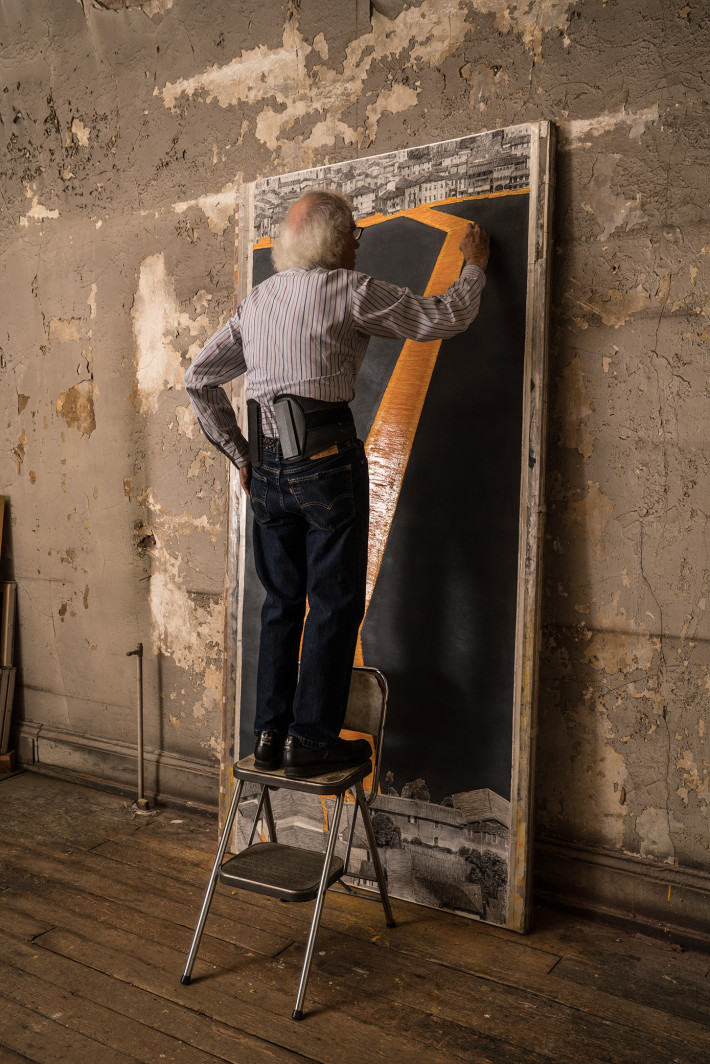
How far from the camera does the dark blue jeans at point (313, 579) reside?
6.82 feet

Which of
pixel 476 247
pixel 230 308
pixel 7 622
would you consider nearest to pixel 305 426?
pixel 476 247

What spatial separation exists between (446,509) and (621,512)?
51 cm

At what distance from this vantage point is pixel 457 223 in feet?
8.00

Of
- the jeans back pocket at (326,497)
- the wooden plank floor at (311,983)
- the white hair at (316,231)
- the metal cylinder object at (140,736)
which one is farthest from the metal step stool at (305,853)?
the white hair at (316,231)

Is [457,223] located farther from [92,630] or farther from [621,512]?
[92,630]

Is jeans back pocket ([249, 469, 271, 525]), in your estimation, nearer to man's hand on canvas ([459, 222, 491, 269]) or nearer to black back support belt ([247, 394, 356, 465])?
black back support belt ([247, 394, 356, 465])

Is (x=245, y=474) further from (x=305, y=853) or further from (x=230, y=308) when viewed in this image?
(x=305, y=853)

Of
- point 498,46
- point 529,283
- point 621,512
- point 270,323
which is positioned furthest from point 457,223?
point 621,512

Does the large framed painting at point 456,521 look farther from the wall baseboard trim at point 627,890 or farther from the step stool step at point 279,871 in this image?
the step stool step at point 279,871

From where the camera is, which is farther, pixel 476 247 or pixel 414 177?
pixel 414 177

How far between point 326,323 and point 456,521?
74cm

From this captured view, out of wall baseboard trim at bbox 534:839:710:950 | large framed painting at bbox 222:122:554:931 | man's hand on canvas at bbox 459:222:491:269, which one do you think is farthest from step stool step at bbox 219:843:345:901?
man's hand on canvas at bbox 459:222:491:269

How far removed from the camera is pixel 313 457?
2.10m

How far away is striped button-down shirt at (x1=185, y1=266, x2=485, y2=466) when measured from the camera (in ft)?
6.86
